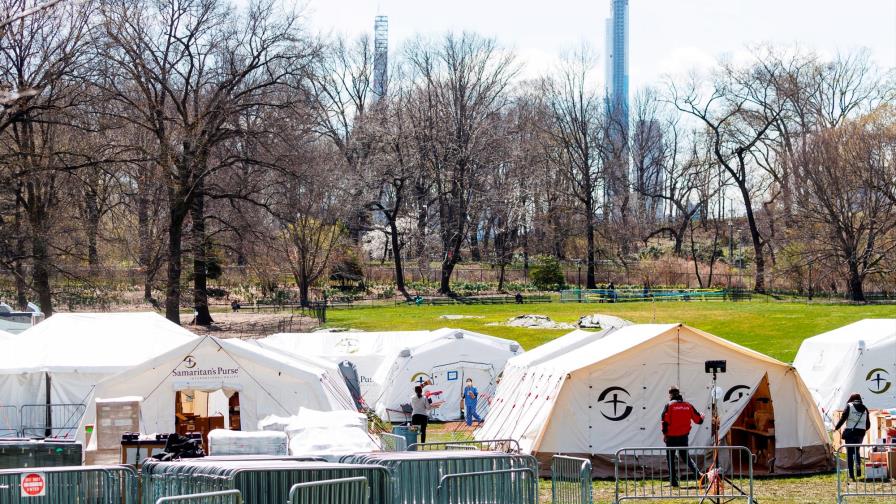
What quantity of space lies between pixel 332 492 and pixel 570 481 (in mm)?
4229

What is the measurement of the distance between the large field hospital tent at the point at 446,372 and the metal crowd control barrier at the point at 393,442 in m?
10.8

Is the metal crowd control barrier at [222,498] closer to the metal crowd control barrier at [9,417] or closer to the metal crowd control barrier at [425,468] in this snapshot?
the metal crowd control barrier at [425,468]

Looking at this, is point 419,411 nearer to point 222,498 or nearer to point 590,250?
point 222,498

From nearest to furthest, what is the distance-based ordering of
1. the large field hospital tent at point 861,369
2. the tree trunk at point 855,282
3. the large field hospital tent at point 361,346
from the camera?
the large field hospital tent at point 861,369 → the large field hospital tent at point 361,346 → the tree trunk at point 855,282

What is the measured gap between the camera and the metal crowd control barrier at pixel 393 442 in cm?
1714

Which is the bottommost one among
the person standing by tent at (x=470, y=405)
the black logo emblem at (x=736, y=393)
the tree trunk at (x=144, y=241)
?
the person standing by tent at (x=470, y=405)

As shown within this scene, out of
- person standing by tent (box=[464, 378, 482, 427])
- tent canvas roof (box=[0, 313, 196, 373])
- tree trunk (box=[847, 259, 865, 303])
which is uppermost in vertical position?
tree trunk (box=[847, 259, 865, 303])

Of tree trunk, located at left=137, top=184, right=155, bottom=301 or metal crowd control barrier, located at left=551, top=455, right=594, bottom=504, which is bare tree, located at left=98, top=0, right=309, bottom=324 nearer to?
tree trunk, located at left=137, top=184, right=155, bottom=301

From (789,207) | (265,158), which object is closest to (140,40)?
(265,158)

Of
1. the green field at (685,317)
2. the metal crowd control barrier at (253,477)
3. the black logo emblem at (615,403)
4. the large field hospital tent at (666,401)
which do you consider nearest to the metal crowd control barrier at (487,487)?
the metal crowd control barrier at (253,477)

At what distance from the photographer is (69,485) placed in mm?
10867

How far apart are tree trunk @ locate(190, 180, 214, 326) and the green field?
18.8ft

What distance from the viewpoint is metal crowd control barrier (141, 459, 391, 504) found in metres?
10.4

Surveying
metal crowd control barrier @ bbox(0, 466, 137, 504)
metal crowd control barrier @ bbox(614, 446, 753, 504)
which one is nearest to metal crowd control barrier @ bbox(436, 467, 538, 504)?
metal crowd control barrier @ bbox(614, 446, 753, 504)
